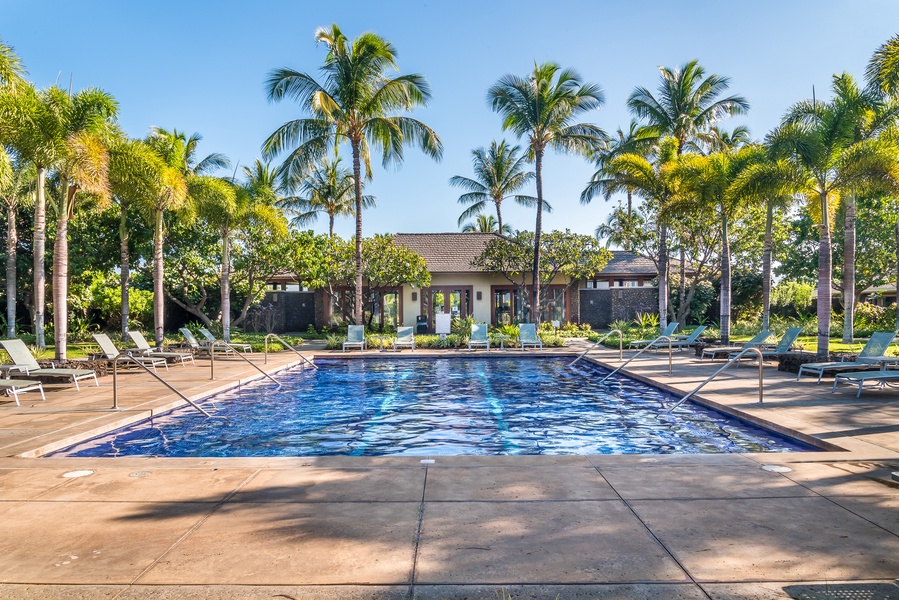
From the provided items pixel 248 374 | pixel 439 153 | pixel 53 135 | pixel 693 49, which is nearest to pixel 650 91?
pixel 693 49

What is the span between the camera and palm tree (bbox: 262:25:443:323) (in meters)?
19.7

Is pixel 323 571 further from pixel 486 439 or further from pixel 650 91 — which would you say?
pixel 650 91

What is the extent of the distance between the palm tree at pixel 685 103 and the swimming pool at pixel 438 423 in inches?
535

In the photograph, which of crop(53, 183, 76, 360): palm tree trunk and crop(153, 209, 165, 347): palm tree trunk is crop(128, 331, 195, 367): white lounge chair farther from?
crop(153, 209, 165, 347): palm tree trunk

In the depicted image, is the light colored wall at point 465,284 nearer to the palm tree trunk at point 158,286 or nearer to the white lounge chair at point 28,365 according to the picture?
the palm tree trunk at point 158,286

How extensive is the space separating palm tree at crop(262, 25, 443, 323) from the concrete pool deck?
16212 millimetres

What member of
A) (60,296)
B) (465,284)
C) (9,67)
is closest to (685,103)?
(465,284)

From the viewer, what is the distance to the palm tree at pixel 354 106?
19.7 meters

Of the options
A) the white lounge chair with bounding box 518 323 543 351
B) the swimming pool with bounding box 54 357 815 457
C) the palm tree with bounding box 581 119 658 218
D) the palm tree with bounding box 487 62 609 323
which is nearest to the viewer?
the swimming pool with bounding box 54 357 815 457

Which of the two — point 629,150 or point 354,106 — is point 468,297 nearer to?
point 629,150

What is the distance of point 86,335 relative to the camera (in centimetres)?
2311

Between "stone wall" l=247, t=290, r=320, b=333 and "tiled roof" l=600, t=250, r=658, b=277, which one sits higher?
"tiled roof" l=600, t=250, r=658, b=277

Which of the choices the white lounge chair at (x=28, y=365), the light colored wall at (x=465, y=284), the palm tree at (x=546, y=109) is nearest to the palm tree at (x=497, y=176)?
the light colored wall at (x=465, y=284)

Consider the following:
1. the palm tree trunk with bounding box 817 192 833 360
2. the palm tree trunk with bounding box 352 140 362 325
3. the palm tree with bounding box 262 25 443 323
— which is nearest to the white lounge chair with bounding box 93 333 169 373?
the palm tree trunk with bounding box 352 140 362 325
